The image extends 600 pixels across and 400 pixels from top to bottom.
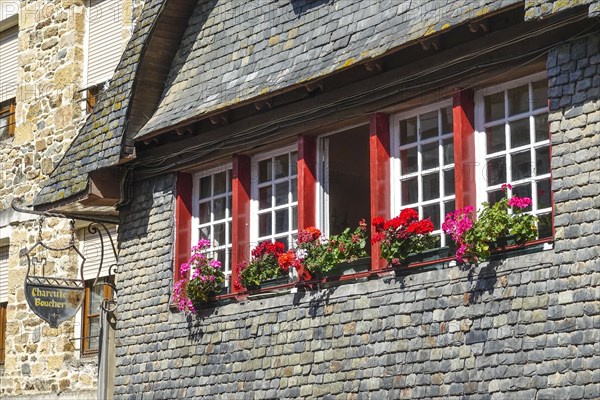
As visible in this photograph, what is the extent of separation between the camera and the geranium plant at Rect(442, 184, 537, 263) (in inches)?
448

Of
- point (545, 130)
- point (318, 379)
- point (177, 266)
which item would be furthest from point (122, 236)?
point (545, 130)

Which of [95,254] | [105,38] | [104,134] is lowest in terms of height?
[95,254]

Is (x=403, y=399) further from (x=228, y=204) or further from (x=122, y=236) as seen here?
(x=122, y=236)

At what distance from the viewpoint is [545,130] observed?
11.7 metres

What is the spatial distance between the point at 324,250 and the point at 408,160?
3.70ft

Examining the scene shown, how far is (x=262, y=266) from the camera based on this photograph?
1391 centimetres

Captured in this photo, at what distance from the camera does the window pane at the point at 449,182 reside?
12417mm

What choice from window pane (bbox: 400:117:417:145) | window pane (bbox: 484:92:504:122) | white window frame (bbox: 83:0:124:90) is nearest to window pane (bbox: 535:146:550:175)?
window pane (bbox: 484:92:504:122)

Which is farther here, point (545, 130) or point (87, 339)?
point (87, 339)

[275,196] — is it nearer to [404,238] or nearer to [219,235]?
[219,235]

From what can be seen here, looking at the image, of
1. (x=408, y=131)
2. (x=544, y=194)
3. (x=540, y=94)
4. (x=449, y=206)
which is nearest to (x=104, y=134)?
(x=408, y=131)

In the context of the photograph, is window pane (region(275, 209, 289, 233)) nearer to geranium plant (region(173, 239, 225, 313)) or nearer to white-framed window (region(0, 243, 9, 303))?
geranium plant (region(173, 239, 225, 313))

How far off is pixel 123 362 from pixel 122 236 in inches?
56.9

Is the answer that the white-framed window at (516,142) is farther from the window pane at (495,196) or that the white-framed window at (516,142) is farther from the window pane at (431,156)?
the window pane at (431,156)
